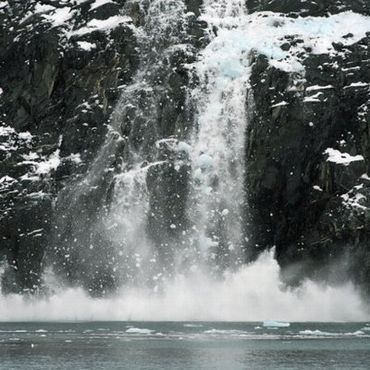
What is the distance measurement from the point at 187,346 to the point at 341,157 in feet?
150

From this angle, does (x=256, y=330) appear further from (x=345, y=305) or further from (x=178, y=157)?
(x=178, y=157)

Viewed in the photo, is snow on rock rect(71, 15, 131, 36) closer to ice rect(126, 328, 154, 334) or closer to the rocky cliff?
the rocky cliff

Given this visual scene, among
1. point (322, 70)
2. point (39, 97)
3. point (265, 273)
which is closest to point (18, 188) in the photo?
point (39, 97)

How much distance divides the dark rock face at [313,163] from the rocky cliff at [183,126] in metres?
0.13

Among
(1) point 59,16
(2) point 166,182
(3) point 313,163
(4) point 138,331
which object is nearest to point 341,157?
(3) point 313,163

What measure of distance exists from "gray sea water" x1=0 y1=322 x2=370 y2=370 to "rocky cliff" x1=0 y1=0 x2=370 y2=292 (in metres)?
17.2

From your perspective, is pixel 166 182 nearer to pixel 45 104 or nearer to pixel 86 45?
→ pixel 45 104

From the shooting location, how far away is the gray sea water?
54062mm

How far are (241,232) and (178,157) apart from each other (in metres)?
12.4

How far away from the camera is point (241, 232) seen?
108 meters

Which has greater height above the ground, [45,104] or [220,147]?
[45,104]

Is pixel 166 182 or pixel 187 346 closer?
pixel 187 346

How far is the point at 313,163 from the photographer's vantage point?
352ft

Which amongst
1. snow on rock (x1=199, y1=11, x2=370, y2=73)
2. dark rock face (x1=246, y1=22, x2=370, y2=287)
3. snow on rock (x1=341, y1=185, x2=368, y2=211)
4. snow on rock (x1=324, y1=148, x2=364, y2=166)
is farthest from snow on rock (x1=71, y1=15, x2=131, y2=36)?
snow on rock (x1=341, y1=185, x2=368, y2=211)
